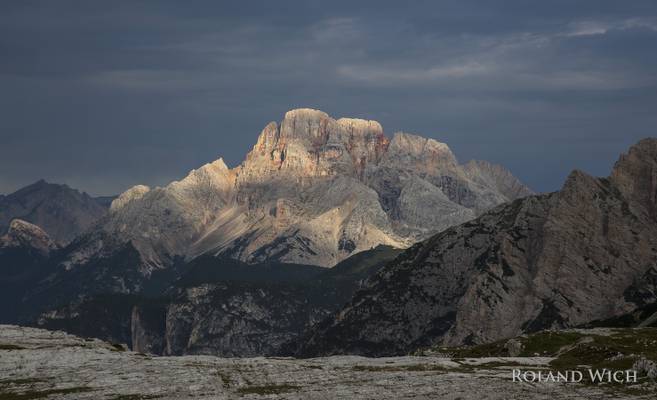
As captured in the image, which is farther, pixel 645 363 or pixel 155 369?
pixel 155 369

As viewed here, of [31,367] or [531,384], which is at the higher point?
[31,367]

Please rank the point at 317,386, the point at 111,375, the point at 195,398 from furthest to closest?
the point at 111,375 → the point at 317,386 → the point at 195,398

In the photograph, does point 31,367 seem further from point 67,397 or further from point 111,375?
point 67,397

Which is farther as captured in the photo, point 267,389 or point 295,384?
point 295,384

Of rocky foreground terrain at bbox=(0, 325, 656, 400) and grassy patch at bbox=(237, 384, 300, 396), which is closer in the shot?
rocky foreground terrain at bbox=(0, 325, 656, 400)

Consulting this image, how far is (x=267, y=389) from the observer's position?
169125 mm

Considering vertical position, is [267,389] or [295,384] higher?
[295,384]

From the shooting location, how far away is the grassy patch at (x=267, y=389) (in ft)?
544

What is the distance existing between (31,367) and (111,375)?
20.5 metres

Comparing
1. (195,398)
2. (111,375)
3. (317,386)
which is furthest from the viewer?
(111,375)

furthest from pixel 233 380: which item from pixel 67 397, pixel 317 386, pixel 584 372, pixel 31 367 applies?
pixel 584 372

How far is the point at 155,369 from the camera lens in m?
196

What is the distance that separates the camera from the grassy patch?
16588cm

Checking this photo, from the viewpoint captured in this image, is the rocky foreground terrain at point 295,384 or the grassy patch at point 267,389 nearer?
the rocky foreground terrain at point 295,384
